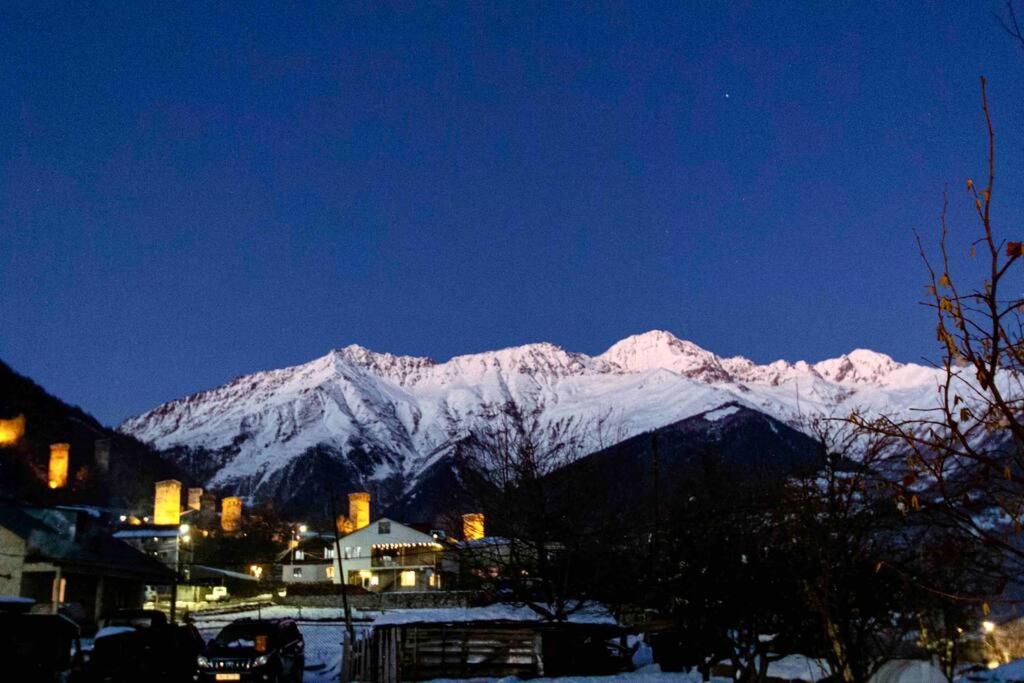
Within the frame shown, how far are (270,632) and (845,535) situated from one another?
14.1m

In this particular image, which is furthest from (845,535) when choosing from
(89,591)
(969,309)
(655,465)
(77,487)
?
(77,487)

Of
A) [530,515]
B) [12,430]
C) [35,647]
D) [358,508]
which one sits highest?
[12,430]

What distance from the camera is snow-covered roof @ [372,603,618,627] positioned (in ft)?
82.9

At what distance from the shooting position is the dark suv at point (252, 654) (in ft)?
68.2

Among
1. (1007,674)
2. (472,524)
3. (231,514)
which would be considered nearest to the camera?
(1007,674)

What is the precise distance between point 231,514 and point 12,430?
1236 inches

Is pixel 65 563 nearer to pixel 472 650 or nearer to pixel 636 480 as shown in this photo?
pixel 472 650

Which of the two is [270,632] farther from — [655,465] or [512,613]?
[655,465]

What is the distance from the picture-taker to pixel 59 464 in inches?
4328

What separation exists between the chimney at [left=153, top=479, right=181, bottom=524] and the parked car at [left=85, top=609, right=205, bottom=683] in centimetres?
10671

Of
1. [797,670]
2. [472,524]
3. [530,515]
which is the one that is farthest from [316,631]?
[797,670]

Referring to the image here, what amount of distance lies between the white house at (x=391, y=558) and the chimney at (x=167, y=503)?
4382 cm

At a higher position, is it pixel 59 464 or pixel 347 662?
pixel 59 464

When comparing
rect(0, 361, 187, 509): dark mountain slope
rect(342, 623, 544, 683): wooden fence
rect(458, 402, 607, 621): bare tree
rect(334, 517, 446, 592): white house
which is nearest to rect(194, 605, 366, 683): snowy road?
rect(342, 623, 544, 683): wooden fence
